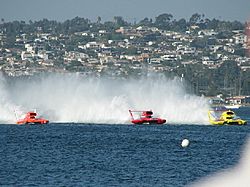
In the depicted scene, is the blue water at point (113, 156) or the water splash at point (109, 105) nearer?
the blue water at point (113, 156)

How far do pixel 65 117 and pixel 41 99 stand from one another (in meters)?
11.2

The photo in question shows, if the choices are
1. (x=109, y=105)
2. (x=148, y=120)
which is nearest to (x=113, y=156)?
(x=148, y=120)

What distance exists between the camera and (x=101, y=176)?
1164 inches

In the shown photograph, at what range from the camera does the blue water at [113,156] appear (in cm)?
2909

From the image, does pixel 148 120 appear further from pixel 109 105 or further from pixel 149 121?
pixel 109 105

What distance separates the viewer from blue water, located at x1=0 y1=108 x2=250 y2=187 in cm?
2909

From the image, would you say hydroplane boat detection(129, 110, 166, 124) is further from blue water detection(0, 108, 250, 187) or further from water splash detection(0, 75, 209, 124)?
water splash detection(0, 75, 209, 124)

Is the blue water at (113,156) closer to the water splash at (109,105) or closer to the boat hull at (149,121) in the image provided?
the boat hull at (149,121)

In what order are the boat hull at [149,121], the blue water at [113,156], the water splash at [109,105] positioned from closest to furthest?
the blue water at [113,156] → the boat hull at [149,121] → the water splash at [109,105]

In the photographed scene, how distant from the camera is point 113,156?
1426 inches

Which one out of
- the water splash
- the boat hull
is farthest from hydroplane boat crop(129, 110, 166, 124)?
the water splash

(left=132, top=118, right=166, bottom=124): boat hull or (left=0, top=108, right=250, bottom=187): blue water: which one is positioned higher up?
(left=0, top=108, right=250, bottom=187): blue water

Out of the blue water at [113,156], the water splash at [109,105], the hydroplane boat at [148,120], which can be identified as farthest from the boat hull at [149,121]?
the water splash at [109,105]

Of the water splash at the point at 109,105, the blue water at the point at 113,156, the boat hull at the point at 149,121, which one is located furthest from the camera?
the water splash at the point at 109,105
